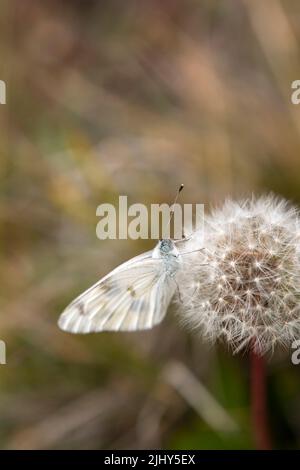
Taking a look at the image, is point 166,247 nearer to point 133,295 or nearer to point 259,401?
point 133,295

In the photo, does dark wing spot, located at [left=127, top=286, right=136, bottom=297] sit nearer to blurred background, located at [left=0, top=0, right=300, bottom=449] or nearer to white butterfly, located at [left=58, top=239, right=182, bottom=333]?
white butterfly, located at [left=58, top=239, right=182, bottom=333]

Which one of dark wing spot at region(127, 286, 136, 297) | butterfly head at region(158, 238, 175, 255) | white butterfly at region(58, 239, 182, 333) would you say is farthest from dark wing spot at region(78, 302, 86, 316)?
butterfly head at region(158, 238, 175, 255)

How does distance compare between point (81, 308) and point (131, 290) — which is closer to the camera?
point (81, 308)

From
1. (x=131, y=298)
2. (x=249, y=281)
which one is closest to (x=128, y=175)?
(x=131, y=298)
